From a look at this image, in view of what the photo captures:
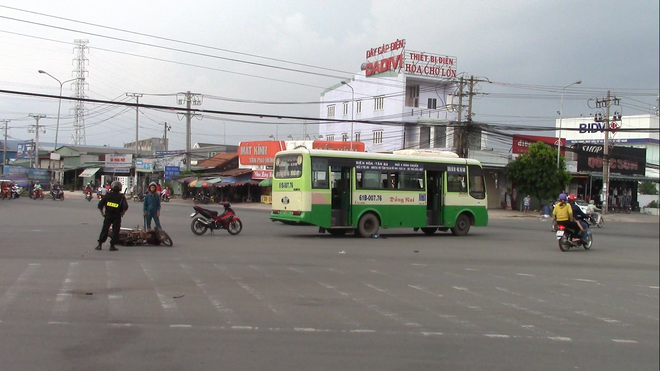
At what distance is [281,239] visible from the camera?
59.9ft

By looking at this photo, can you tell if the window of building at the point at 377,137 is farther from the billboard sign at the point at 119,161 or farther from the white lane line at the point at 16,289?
the white lane line at the point at 16,289

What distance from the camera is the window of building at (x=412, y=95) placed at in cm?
5361

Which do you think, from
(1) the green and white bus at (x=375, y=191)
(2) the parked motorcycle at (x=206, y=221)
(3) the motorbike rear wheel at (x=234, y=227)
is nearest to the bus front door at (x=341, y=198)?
(1) the green and white bus at (x=375, y=191)

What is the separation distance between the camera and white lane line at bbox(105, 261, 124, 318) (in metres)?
7.13

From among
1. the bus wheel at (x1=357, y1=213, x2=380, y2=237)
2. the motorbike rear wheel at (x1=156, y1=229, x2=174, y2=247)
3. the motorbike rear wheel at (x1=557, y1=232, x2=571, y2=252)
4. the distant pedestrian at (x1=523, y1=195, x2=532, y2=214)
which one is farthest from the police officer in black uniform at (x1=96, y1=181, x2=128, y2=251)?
the distant pedestrian at (x1=523, y1=195, x2=532, y2=214)

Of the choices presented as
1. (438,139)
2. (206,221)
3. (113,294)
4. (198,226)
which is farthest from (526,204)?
(113,294)

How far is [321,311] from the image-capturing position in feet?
24.4

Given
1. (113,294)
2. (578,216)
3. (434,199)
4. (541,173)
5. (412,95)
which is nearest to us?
(113,294)

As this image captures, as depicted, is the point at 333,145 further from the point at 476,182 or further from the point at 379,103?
the point at 476,182

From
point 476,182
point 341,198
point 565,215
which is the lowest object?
point 565,215

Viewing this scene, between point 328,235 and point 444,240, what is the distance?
167 inches

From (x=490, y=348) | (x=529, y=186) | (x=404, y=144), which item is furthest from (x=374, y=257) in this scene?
(x=404, y=144)

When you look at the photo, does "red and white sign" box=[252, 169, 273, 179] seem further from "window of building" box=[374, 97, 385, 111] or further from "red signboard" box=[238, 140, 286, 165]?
"window of building" box=[374, 97, 385, 111]

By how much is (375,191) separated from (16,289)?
12893 millimetres
